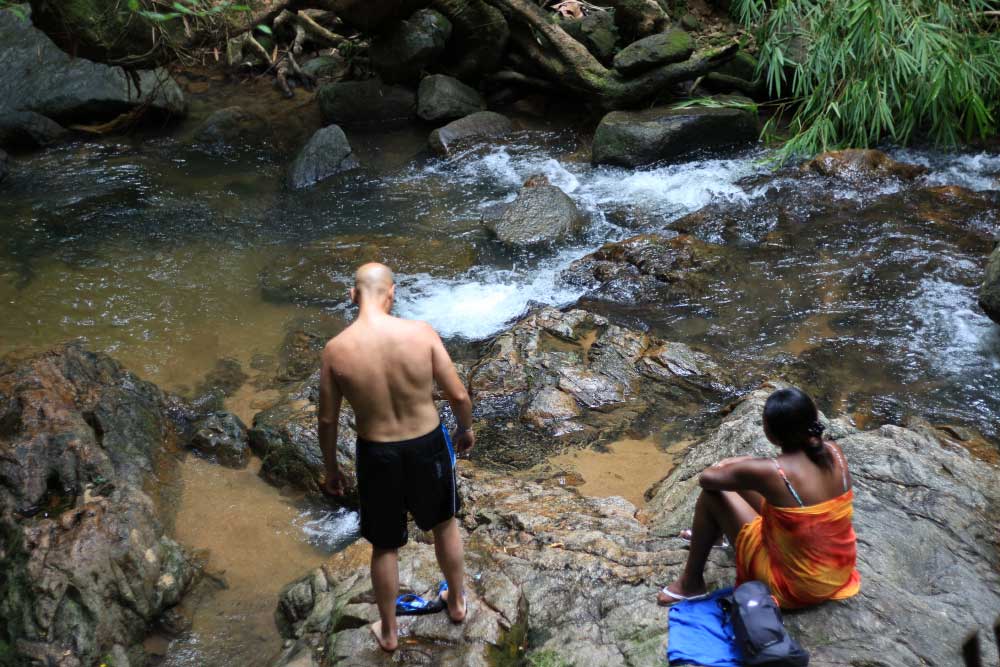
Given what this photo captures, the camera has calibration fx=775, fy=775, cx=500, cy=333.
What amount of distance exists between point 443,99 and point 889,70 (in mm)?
5485

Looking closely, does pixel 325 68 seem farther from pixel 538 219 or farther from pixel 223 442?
pixel 223 442

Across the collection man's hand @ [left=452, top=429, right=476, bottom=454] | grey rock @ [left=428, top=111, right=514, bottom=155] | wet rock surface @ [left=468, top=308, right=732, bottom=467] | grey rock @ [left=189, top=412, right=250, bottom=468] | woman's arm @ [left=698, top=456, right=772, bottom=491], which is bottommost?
grey rock @ [left=189, top=412, right=250, bottom=468]

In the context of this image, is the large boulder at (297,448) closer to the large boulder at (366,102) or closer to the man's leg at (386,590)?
the man's leg at (386,590)

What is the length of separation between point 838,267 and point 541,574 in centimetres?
498

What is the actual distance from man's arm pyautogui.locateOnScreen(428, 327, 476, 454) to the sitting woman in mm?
918

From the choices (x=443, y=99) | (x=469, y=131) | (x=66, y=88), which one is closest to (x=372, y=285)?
(x=469, y=131)

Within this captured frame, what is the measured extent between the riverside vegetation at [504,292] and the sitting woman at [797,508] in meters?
0.17

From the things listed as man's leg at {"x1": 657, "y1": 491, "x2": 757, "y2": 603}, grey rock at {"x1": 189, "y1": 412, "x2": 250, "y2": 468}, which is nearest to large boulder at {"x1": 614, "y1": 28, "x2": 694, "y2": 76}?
grey rock at {"x1": 189, "y1": 412, "x2": 250, "y2": 468}

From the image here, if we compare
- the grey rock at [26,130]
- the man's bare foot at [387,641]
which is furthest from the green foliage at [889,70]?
the grey rock at [26,130]

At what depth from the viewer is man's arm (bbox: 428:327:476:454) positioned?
2.81 metres

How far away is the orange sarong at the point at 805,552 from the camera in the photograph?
269cm

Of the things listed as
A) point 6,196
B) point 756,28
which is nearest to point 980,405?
point 756,28

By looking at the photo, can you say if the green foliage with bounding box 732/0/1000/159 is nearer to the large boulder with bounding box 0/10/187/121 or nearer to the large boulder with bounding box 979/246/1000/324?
the large boulder with bounding box 979/246/1000/324

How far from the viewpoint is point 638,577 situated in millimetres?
3232
